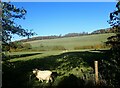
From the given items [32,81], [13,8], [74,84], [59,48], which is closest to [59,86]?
[74,84]

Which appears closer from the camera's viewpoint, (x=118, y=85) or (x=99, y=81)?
(x=118, y=85)

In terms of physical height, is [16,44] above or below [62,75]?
above

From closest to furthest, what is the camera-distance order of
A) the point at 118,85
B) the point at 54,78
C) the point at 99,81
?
1. the point at 118,85
2. the point at 99,81
3. the point at 54,78

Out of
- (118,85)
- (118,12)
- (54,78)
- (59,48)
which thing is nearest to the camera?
(118,85)

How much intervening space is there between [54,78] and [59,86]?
2.06 metres

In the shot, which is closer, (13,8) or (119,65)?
(119,65)

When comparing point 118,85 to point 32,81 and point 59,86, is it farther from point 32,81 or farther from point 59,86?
point 32,81

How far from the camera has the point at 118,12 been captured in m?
20.0

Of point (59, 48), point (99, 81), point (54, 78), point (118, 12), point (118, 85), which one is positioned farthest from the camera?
point (59, 48)

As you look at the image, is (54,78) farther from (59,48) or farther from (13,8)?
(59,48)

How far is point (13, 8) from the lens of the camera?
62.4 ft

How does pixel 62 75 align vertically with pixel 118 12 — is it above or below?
below

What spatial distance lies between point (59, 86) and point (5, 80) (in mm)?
4204

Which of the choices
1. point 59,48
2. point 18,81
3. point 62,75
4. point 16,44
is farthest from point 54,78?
point 59,48
